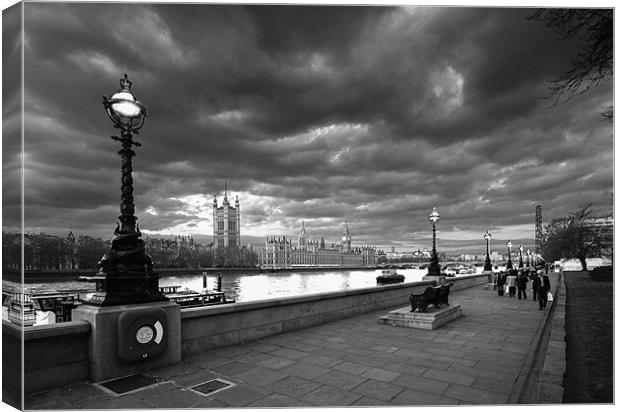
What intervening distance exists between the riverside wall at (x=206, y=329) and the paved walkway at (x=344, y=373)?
0.23 meters

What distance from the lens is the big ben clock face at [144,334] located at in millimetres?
5925

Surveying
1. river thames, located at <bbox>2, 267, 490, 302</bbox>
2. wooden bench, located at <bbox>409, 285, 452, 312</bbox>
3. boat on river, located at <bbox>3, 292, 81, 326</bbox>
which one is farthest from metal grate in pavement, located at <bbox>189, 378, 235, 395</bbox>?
wooden bench, located at <bbox>409, 285, 452, 312</bbox>

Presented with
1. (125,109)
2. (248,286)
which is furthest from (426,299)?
(248,286)

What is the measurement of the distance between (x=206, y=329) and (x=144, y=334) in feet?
4.73

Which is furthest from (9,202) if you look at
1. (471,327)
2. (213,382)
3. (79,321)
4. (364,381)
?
(471,327)

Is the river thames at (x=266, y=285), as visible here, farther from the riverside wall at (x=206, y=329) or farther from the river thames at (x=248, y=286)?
the riverside wall at (x=206, y=329)

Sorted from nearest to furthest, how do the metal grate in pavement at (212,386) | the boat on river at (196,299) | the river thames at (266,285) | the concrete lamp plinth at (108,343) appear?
1. the metal grate in pavement at (212,386)
2. the concrete lamp plinth at (108,343)
3. the boat on river at (196,299)
4. the river thames at (266,285)

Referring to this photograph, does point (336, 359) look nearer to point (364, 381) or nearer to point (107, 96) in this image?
point (364, 381)

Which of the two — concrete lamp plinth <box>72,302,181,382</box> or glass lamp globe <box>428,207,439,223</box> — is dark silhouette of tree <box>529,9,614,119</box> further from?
glass lamp globe <box>428,207,439,223</box>

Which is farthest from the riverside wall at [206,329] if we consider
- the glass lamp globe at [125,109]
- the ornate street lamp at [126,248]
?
the glass lamp globe at [125,109]

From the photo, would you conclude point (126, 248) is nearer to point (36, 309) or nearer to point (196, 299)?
point (36, 309)

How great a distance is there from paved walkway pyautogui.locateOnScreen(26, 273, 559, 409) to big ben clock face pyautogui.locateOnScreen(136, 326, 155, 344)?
1.67 ft

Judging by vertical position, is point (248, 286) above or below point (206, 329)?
below

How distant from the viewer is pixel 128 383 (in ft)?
17.9
